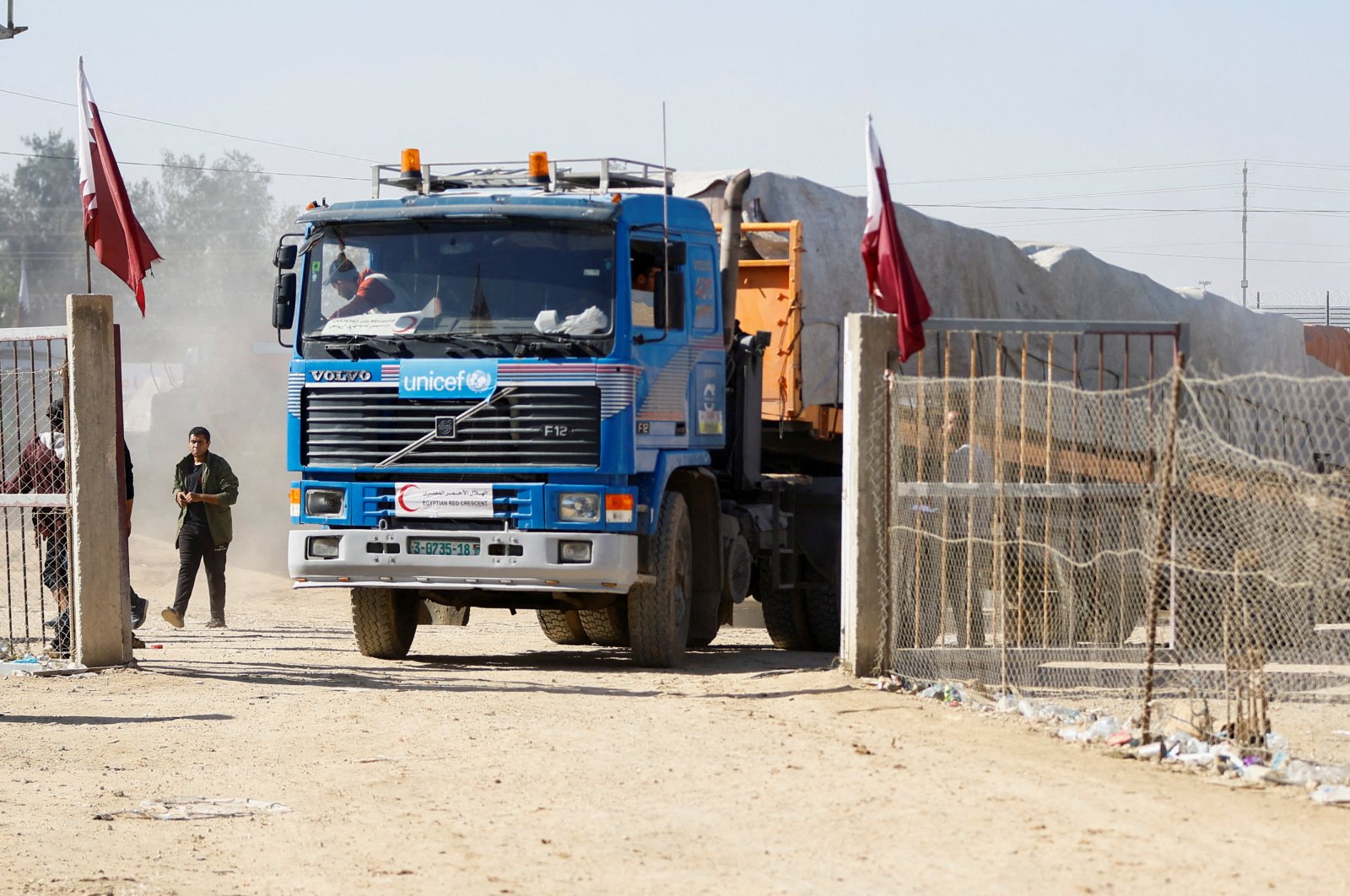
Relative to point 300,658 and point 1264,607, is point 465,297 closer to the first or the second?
point 300,658

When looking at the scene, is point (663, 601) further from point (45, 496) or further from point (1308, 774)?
point (1308, 774)

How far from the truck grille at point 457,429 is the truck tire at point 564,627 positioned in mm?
3439

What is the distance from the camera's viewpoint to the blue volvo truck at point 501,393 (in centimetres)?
1146

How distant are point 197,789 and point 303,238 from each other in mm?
4963

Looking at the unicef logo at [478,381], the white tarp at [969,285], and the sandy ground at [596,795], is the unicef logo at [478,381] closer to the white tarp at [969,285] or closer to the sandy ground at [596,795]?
the sandy ground at [596,795]

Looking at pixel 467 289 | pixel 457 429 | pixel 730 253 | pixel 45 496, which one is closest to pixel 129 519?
pixel 45 496

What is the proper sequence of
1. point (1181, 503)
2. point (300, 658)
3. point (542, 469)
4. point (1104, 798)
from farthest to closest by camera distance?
point (300, 658)
point (542, 469)
point (1181, 503)
point (1104, 798)

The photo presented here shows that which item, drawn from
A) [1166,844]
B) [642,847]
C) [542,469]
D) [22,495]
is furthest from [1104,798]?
[22,495]

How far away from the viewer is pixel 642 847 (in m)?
6.73

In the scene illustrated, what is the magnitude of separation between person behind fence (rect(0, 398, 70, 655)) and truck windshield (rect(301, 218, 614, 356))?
2.15m

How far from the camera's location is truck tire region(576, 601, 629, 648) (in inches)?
548

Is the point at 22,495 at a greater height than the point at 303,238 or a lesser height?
lesser

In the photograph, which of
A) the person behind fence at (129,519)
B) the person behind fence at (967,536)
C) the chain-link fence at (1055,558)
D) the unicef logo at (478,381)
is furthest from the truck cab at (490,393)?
the person behind fence at (967,536)

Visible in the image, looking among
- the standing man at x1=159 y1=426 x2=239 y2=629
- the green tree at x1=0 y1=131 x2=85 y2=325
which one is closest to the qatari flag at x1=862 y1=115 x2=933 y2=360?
the standing man at x1=159 y1=426 x2=239 y2=629
